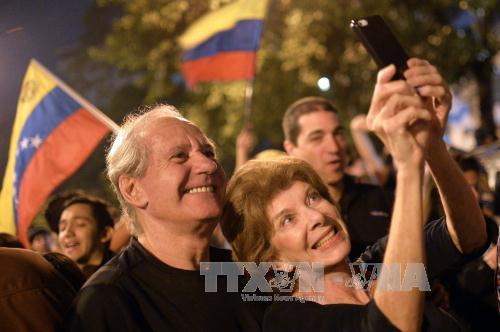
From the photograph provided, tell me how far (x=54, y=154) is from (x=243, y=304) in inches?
122

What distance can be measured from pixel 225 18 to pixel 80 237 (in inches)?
130

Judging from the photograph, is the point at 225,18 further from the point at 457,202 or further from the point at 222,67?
the point at 457,202

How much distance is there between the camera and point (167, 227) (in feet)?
9.42

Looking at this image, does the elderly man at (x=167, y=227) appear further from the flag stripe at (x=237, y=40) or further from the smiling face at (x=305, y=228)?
the flag stripe at (x=237, y=40)

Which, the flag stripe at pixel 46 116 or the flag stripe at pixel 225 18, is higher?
the flag stripe at pixel 225 18

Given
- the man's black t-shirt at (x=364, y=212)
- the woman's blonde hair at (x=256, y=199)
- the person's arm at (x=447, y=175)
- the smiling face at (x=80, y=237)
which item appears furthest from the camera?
the smiling face at (x=80, y=237)

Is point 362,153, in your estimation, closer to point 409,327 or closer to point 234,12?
point 234,12

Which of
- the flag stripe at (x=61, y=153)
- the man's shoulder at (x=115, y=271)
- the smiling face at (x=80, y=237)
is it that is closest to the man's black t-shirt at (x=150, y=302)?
the man's shoulder at (x=115, y=271)

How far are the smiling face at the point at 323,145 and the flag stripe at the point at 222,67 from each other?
2022 millimetres

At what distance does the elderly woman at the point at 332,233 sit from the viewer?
6.70 feet

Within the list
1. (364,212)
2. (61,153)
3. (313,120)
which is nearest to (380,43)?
(364,212)

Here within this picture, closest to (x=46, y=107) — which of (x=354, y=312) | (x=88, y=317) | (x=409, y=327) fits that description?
(x=88, y=317)

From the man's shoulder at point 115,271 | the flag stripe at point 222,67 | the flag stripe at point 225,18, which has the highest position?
the flag stripe at point 225,18

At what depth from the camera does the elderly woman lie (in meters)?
2.04
